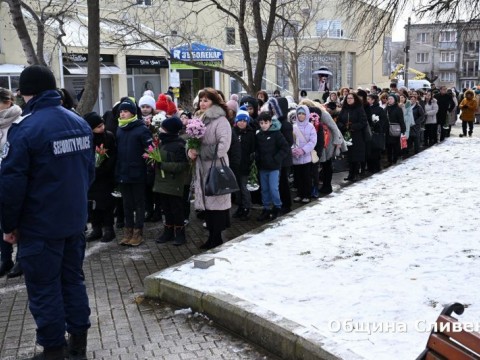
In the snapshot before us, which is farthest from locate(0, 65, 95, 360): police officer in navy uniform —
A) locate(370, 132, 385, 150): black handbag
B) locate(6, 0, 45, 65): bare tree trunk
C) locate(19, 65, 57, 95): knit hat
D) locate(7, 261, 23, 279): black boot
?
locate(370, 132, 385, 150): black handbag

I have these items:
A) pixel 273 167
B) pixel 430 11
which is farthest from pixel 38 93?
pixel 430 11

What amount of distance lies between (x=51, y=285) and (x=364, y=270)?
310cm

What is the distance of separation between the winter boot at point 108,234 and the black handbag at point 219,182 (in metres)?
1.70

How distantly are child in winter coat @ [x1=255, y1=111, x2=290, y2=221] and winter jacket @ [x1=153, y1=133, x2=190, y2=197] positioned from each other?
166 centimetres

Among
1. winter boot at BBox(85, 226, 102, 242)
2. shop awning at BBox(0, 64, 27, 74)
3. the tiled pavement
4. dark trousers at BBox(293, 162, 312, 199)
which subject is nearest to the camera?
the tiled pavement

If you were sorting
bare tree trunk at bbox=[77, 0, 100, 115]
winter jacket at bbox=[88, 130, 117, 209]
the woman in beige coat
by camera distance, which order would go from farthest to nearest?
bare tree trunk at bbox=[77, 0, 100, 115], winter jacket at bbox=[88, 130, 117, 209], the woman in beige coat

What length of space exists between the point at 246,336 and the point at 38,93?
2.56 m

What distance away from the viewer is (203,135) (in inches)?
274

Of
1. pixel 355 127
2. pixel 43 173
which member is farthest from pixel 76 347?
pixel 355 127

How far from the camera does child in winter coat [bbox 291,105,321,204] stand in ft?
31.5

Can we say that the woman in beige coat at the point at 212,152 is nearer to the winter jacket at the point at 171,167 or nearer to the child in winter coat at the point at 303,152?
the winter jacket at the point at 171,167

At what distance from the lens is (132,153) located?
7277 millimetres

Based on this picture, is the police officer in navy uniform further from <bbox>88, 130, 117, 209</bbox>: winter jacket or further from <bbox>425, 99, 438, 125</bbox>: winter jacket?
<bbox>425, 99, 438, 125</bbox>: winter jacket

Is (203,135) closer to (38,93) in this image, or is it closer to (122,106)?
(122,106)
